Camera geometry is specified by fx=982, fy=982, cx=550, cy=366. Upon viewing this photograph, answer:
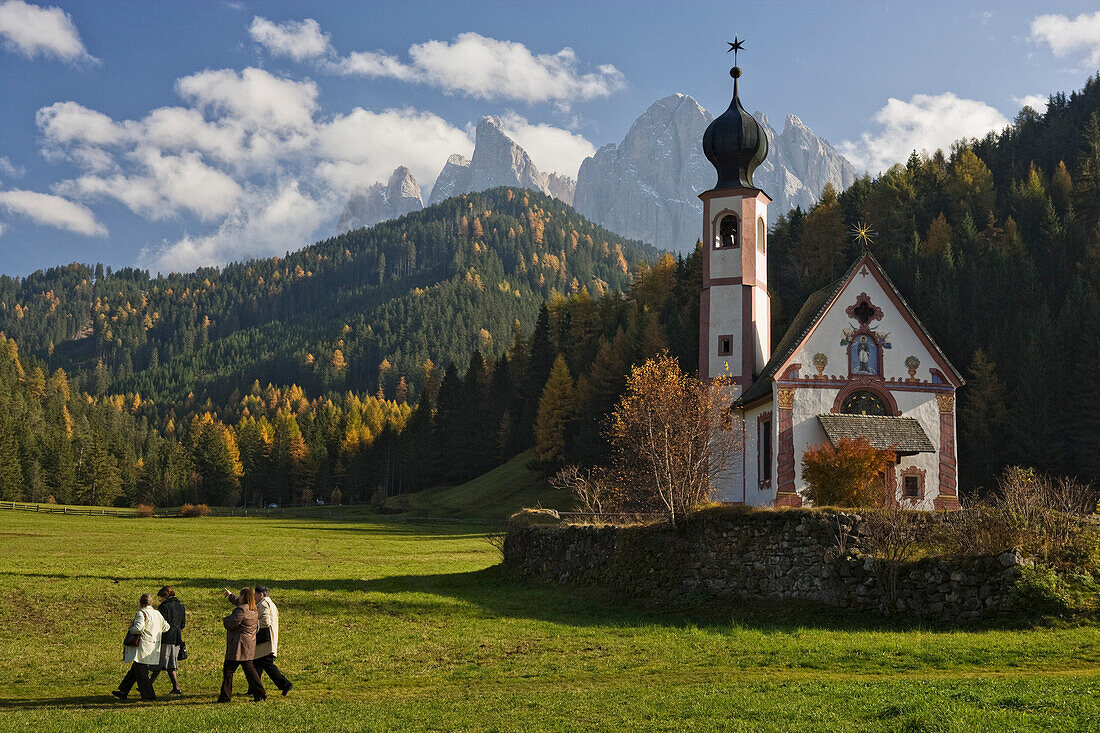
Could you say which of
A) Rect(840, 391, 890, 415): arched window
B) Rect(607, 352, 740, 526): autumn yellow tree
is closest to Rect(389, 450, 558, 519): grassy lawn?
Rect(607, 352, 740, 526): autumn yellow tree

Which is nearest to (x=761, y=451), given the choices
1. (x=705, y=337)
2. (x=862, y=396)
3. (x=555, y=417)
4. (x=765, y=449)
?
(x=765, y=449)

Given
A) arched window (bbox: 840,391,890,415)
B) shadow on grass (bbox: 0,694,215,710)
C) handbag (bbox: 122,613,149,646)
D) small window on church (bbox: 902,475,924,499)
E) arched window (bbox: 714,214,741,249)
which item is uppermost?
arched window (bbox: 714,214,741,249)

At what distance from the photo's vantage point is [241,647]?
1616 cm

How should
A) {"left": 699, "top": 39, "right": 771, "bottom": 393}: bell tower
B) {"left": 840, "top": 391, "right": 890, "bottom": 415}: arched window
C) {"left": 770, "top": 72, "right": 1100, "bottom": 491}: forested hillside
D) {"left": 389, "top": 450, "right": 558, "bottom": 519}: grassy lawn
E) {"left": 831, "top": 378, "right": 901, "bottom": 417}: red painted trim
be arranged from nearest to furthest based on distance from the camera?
{"left": 831, "top": 378, "right": 901, "bottom": 417}: red painted trim → {"left": 840, "top": 391, "right": 890, "bottom": 415}: arched window → {"left": 699, "top": 39, "right": 771, "bottom": 393}: bell tower → {"left": 770, "top": 72, "right": 1100, "bottom": 491}: forested hillside → {"left": 389, "top": 450, "right": 558, "bottom": 519}: grassy lawn

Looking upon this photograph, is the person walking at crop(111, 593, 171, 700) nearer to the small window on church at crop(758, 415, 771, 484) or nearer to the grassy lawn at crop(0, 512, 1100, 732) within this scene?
the grassy lawn at crop(0, 512, 1100, 732)

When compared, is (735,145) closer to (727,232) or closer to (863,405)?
(727,232)

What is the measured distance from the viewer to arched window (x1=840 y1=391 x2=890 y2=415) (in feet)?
125

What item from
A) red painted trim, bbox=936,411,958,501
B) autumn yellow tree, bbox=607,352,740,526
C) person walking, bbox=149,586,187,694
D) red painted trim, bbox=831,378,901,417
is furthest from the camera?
red painted trim, bbox=831,378,901,417

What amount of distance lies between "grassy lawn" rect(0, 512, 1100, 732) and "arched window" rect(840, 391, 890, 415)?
14866mm

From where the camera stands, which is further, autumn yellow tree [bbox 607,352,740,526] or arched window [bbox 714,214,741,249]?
arched window [bbox 714,214,741,249]

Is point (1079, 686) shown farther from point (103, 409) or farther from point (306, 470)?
point (103, 409)

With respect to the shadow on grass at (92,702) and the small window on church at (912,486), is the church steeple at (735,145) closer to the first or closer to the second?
the small window on church at (912,486)

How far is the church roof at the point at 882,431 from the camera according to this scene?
36.3 meters

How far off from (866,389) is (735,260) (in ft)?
31.4
